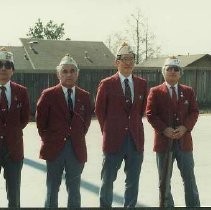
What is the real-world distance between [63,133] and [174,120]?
4.43 ft

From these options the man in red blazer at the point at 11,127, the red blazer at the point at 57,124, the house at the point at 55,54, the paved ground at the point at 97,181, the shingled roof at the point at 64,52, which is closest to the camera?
the man in red blazer at the point at 11,127

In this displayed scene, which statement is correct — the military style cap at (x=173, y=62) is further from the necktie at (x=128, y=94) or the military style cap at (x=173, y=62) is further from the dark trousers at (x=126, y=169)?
the dark trousers at (x=126, y=169)

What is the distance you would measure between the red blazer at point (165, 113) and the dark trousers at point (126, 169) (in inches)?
12.9

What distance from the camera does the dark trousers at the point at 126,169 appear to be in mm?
5477

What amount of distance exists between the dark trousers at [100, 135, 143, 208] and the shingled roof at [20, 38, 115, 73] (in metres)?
38.2

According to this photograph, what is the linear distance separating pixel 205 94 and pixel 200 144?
43.4ft

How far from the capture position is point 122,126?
547 cm

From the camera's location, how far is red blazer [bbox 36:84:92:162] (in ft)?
16.9

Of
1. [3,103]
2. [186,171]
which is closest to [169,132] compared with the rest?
[186,171]

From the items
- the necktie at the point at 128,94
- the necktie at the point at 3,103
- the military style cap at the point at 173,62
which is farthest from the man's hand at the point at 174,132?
the necktie at the point at 3,103

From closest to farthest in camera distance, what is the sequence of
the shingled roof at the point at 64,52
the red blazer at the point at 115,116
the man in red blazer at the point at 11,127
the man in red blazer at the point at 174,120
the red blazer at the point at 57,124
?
the man in red blazer at the point at 11,127
the red blazer at the point at 57,124
the red blazer at the point at 115,116
the man in red blazer at the point at 174,120
the shingled roof at the point at 64,52

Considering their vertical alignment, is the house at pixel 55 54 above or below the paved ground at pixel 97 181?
above

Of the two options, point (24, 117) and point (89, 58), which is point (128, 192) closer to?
point (24, 117)

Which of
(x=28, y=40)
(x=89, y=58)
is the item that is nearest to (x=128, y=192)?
(x=89, y=58)
